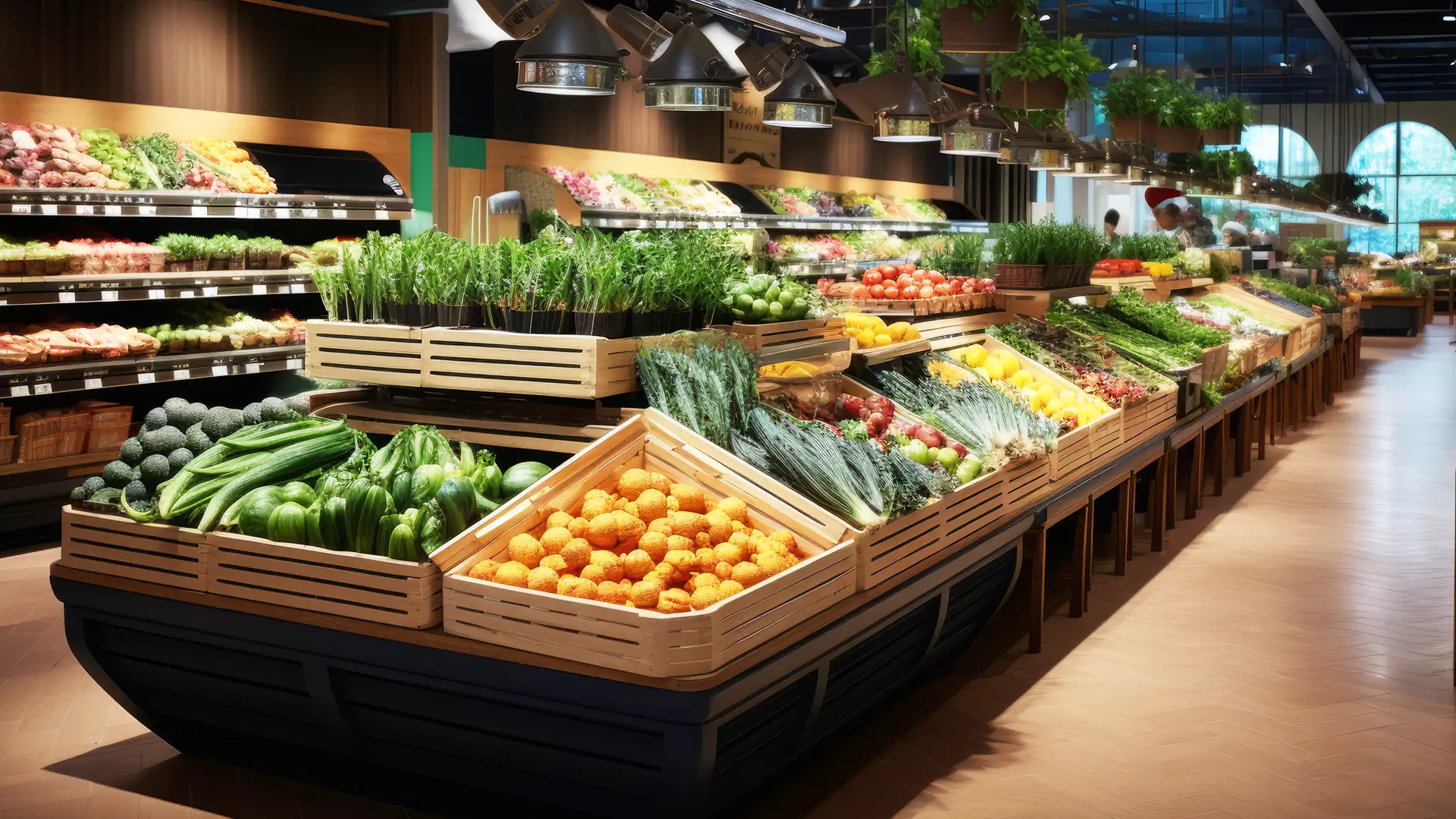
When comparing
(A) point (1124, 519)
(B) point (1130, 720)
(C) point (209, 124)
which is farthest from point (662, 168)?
(B) point (1130, 720)

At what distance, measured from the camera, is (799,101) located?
18.4 ft

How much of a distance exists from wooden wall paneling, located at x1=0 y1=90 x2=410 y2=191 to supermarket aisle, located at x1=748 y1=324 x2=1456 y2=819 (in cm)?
547

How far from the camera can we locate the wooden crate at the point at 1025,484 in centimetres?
470

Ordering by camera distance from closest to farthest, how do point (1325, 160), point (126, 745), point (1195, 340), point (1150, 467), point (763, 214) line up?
point (126, 745) < point (1150, 467) < point (1195, 340) < point (763, 214) < point (1325, 160)

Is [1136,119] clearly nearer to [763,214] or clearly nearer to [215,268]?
[763,214]

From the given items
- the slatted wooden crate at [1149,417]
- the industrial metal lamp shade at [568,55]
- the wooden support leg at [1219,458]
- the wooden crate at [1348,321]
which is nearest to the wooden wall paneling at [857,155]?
the wooden crate at [1348,321]

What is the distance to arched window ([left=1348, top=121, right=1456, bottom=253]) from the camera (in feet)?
100

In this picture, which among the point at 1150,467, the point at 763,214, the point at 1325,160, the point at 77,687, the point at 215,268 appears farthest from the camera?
the point at 1325,160

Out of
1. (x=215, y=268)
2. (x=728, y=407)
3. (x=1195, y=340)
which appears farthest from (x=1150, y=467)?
(x=215, y=268)

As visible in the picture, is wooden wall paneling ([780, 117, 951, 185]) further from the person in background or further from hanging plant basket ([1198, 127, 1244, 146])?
hanging plant basket ([1198, 127, 1244, 146])

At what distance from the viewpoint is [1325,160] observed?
94.7ft

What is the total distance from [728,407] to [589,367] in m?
0.45

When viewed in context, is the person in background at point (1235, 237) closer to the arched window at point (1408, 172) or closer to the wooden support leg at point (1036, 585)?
the wooden support leg at point (1036, 585)

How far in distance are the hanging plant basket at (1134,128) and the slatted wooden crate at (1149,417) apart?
12.1 ft
